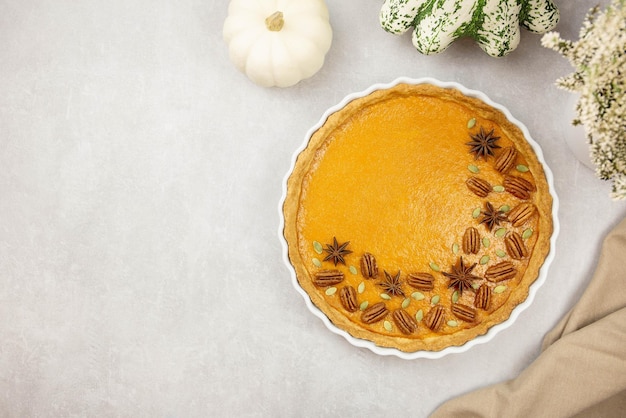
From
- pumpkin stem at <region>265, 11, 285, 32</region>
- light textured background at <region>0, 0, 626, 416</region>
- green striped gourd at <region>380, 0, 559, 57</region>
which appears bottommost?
light textured background at <region>0, 0, 626, 416</region>

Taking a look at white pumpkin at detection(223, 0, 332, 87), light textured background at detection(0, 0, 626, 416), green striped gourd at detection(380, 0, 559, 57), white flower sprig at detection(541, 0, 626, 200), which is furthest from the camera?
light textured background at detection(0, 0, 626, 416)

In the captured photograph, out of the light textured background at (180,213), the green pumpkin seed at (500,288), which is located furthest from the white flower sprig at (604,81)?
the light textured background at (180,213)

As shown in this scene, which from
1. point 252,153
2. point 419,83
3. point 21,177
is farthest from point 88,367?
point 419,83

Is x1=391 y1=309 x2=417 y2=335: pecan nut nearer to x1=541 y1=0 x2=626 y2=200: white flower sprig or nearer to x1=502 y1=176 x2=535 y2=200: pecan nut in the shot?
x1=502 y1=176 x2=535 y2=200: pecan nut

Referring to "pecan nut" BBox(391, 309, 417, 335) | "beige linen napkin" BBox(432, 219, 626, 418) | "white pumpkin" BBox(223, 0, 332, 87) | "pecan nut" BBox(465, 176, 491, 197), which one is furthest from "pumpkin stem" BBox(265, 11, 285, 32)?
"beige linen napkin" BBox(432, 219, 626, 418)

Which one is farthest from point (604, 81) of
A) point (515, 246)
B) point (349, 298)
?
point (349, 298)

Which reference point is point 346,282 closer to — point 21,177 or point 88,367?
point 88,367
